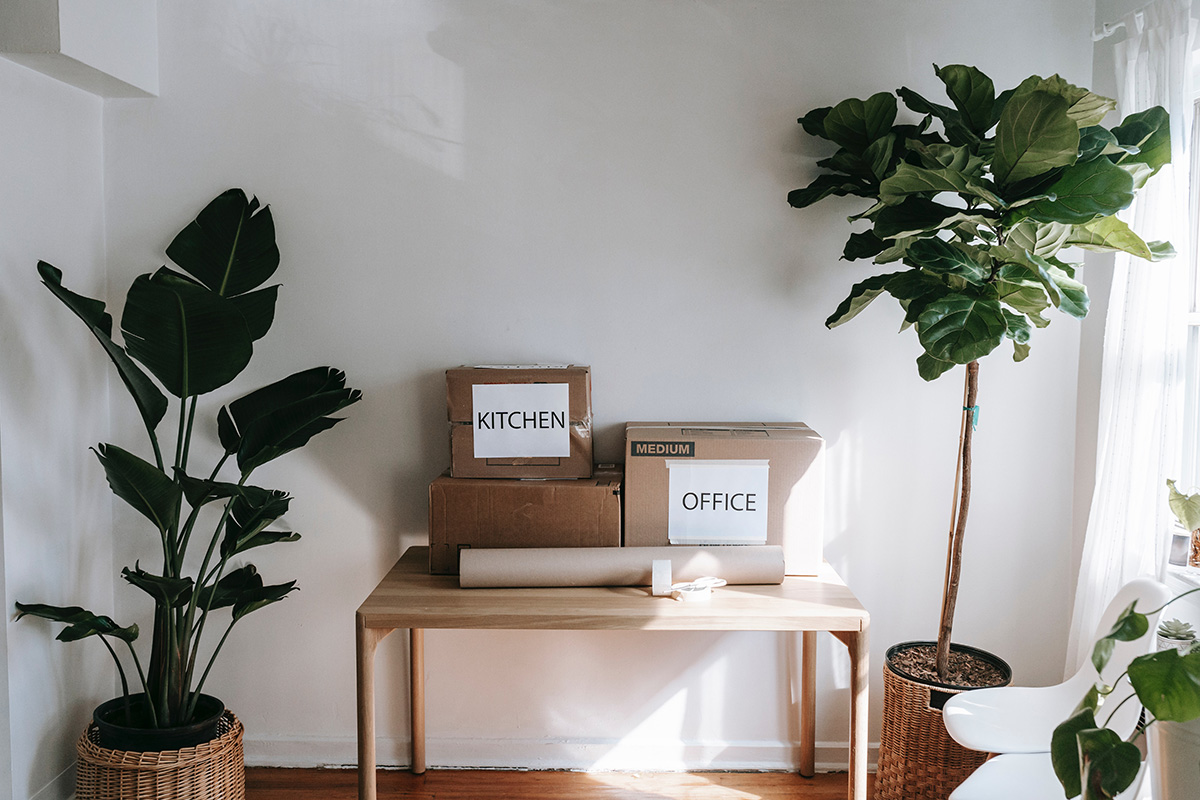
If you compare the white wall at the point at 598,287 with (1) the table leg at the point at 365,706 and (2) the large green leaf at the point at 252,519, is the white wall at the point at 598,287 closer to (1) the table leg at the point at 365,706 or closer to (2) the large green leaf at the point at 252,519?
(2) the large green leaf at the point at 252,519

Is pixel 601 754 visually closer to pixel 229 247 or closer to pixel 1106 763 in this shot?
pixel 1106 763

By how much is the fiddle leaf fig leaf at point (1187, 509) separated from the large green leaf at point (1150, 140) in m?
0.73

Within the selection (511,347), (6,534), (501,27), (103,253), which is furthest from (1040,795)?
(103,253)

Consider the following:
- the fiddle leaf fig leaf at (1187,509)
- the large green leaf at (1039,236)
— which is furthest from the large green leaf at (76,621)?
the fiddle leaf fig leaf at (1187,509)

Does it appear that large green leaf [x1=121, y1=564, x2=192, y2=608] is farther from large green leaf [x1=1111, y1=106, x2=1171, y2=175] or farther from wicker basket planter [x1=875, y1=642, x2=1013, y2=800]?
large green leaf [x1=1111, y1=106, x2=1171, y2=175]

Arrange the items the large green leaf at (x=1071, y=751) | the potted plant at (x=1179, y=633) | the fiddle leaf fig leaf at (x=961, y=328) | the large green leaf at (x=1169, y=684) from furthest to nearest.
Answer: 1. the fiddle leaf fig leaf at (x=961, y=328)
2. the potted plant at (x=1179, y=633)
3. the large green leaf at (x=1071, y=751)
4. the large green leaf at (x=1169, y=684)

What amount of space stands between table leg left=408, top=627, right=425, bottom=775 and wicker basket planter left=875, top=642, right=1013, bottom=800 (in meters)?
1.33

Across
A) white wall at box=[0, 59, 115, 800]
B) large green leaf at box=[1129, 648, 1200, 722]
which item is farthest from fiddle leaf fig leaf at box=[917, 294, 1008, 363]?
white wall at box=[0, 59, 115, 800]

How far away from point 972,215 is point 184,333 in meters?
1.88

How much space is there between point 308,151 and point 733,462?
1532 millimetres

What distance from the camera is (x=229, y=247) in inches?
93.7

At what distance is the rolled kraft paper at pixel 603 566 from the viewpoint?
219 centimetres

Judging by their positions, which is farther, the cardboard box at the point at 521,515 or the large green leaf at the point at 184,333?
the cardboard box at the point at 521,515

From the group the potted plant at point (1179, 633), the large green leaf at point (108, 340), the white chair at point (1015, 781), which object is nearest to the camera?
the potted plant at point (1179, 633)
